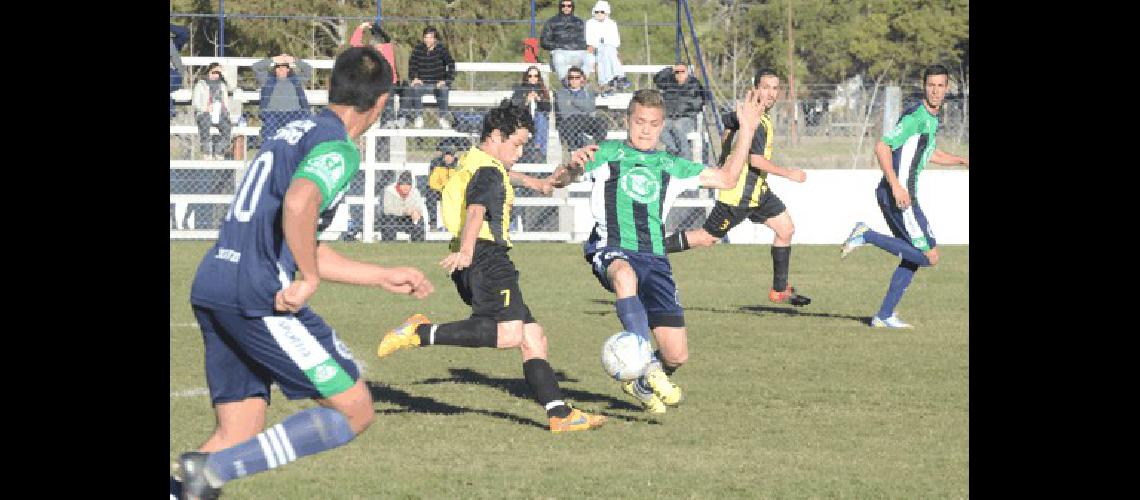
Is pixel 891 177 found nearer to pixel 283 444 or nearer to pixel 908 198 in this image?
pixel 908 198

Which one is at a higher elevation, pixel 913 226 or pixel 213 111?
pixel 213 111

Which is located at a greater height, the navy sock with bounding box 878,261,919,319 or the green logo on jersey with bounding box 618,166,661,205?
the green logo on jersey with bounding box 618,166,661,205

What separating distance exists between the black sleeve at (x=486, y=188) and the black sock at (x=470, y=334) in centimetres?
69

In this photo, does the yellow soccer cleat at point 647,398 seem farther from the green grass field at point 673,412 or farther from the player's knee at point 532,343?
the player's knee at point 532,343

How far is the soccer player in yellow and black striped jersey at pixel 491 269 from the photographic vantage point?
8734mm

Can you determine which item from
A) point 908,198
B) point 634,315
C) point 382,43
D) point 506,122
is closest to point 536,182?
point 506,122

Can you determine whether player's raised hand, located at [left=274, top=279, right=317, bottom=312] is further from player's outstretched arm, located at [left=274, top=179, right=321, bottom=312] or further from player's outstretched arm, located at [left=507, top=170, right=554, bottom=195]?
player's outstretched arm, located at [left=507, top=170, right=554, bottom=195]

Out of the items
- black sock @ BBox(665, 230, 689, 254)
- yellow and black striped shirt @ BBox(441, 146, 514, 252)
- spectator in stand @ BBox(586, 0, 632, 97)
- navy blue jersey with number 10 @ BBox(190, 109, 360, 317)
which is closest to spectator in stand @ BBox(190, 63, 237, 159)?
spectator in stand @ BBox(586, 0, 632, 97)

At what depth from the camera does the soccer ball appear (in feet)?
28.5

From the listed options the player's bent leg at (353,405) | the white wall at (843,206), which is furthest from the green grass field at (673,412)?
the white wall at (843,206)

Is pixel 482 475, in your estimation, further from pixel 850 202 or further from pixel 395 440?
pixel 850 202

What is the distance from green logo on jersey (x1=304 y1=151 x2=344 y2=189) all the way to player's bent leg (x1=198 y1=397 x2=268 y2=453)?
3.43 ft

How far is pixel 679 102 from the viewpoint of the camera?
2333 centimetres

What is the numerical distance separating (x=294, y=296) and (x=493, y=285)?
11.6 ft
